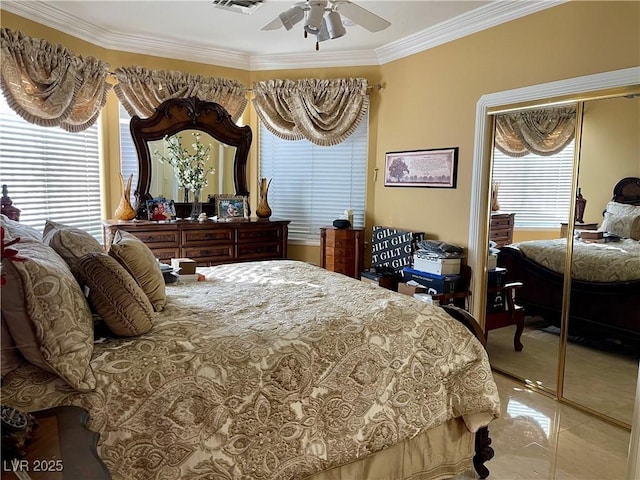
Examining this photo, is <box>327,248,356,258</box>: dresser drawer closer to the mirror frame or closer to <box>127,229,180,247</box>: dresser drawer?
the mirror frame

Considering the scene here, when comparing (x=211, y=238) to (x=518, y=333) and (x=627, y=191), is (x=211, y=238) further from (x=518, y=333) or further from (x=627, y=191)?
(x=627, y=191)

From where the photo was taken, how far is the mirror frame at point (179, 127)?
14.1ft

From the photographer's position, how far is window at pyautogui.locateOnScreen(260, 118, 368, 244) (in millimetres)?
4895

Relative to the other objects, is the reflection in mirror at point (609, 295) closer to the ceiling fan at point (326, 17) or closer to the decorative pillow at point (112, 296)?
the ceiling fan at point (326, 17)

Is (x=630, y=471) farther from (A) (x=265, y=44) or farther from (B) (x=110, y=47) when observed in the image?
(B) (x=110, y=47)

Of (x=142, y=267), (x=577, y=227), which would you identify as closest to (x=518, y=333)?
(x=577, y=227)

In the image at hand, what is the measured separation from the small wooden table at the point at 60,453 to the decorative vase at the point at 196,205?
11.2ft

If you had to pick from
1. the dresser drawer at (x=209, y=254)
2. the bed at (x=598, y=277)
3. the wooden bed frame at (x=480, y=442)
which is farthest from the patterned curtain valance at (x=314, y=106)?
the wooden bed frame at (x=480, y=442)

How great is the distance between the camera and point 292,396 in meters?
1.72

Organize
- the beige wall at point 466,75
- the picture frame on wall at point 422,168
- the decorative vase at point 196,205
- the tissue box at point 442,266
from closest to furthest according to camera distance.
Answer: the beige wall at point 466,75 → the tissue box at point 442,266 → the picture frame on wall at point 422,168 → the decorative vase at point 196,205

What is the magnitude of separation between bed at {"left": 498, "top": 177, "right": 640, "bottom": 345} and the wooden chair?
77 mm

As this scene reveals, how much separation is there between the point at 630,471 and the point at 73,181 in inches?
171

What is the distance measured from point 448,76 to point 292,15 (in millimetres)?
1803

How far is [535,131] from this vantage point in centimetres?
320
